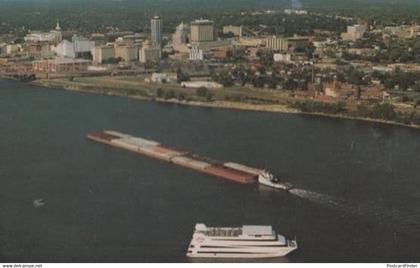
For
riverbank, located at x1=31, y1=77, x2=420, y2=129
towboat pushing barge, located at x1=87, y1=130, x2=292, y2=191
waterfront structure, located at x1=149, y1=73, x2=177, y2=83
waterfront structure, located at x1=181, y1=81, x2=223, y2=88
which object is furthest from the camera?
waterfront structure, located at x1=149, y1=73, x2=177, y2=83

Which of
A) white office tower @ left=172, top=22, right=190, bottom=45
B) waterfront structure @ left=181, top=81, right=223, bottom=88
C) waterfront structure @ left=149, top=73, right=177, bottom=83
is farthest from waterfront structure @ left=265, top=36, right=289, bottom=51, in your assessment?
waterfront structure @ left=181, top=81, right=223, bottom=88

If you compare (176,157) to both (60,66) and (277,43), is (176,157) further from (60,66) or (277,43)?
(277,43)

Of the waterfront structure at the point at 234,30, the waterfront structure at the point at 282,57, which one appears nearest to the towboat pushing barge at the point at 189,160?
the waterfront structure at the point at 282,57

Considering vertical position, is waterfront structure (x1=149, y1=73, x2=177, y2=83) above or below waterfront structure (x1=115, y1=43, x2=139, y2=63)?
below

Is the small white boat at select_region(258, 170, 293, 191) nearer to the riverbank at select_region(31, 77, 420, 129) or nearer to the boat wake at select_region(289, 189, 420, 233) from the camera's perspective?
the boat wake at select_region(289, 189, 420, 233)

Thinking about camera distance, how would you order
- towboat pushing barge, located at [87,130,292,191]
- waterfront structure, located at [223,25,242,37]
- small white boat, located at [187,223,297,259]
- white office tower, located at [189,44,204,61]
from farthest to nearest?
waterfront structure, located at [223,25,242,37] < white office tower, located at [189,44,204,61] < towboat pushing barge, located at [87,130,292,191] < small white boat, located at [187,223,297,259]

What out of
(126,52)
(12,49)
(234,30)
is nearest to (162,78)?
(126,52)

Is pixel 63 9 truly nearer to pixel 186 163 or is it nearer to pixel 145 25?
pixel 145 25
